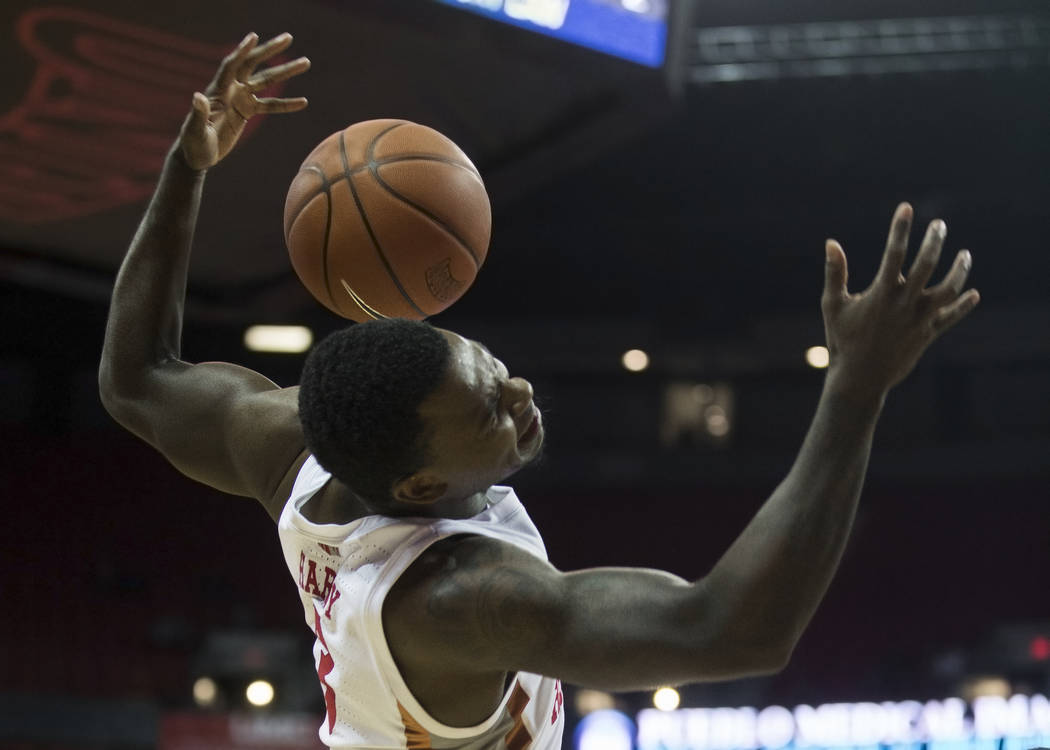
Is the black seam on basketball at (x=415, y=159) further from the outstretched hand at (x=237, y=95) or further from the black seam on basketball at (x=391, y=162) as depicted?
the outstretched hand at (x=237, y=95)

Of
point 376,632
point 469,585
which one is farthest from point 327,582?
point 469,585

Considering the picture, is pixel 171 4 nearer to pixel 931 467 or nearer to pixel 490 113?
pixel 490 113

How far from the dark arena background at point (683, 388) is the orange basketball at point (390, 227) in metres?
3.90

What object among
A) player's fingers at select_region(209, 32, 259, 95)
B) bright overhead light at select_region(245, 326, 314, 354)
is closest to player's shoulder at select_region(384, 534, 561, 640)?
player's fingers at select_region(209, 32, 259, 95)

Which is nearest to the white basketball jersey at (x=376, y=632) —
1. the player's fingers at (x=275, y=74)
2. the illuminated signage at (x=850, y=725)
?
the player's fingers at (x=275, y=74)

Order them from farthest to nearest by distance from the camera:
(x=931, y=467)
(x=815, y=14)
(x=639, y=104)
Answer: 1. (x=931, y=467)
2. (x=815, y=14)
3. (x=639, y=104)

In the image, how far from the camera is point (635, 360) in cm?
1225

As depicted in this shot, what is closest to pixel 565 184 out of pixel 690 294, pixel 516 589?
pixel 690 294

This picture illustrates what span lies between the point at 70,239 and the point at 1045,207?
7812mm

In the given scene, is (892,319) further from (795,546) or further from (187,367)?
(187,367)

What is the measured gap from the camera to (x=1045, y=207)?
10688 mm

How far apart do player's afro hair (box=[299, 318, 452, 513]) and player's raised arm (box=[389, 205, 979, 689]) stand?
0.35 metres

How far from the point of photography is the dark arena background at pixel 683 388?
815cm

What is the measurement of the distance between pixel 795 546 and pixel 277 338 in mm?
11592
